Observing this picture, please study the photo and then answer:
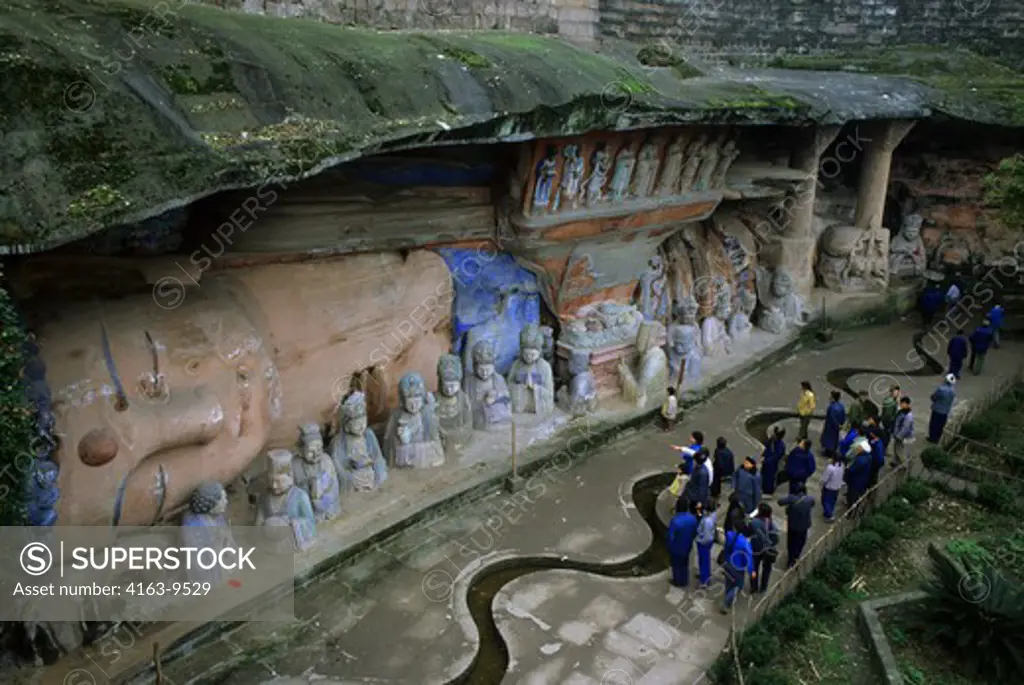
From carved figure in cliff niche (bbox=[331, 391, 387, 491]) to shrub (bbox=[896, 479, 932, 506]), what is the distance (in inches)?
240

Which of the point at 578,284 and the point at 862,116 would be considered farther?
the point at 862,116

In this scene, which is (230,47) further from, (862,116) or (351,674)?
(862,116)

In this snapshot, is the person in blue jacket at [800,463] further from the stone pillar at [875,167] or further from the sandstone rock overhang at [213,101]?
the stone pillar at [875,167]

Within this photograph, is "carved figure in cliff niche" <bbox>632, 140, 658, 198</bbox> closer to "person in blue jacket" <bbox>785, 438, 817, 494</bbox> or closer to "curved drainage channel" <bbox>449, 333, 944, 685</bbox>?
"curved drainage channel" <bbox>449, 333, 944, 685</bbox>

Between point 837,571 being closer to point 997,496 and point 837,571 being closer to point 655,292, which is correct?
point 997,496

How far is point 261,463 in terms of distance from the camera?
9133 mm

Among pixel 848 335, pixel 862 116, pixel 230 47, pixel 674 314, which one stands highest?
pixel 230 47

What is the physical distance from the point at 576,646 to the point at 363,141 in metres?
4.63

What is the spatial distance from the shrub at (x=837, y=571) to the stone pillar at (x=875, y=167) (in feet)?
32.9

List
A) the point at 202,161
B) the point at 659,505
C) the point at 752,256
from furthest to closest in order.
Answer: the point at 752,256
the point at 659,505
the point at 202,161

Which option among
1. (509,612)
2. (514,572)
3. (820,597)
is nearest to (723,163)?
(820,597)

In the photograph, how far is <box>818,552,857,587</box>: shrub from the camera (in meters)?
8.36

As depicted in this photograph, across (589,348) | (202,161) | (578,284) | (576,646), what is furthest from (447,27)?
(576,646)

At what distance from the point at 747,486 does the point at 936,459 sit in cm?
340
